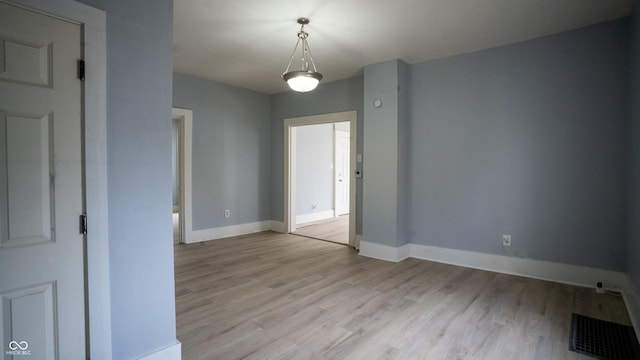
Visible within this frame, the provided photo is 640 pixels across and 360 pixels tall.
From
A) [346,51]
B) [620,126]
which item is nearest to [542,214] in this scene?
[620,126]

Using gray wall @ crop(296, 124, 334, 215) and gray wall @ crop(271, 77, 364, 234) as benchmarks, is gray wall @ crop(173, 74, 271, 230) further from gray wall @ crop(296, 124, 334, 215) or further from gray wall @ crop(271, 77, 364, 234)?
gray wall @ crop(296, 124, 334, 215)

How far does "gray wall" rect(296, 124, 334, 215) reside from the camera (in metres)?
6.75

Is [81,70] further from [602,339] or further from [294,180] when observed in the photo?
[294,180]

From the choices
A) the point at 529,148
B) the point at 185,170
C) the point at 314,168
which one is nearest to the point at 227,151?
the point at 185,170

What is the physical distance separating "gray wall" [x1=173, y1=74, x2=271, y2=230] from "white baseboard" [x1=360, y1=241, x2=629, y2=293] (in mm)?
2396

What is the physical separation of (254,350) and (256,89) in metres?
4.59

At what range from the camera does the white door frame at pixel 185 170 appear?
491 centimetres

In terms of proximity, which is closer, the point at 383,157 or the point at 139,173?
the point at 139,173

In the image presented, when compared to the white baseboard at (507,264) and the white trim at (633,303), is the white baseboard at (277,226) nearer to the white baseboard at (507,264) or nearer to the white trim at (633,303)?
the white baseboard at (507,264)

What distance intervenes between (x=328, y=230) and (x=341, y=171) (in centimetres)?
234

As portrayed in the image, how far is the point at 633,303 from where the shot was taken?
2.53 meters

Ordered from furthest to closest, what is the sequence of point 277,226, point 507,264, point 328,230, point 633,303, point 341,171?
point 341,171, point 328,230, point 277,226, point 507,264, point 633,303

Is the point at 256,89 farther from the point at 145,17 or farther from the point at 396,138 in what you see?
the point at 145,17

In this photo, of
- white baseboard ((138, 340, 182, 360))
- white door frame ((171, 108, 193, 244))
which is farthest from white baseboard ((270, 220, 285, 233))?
white baseboard ((138, 340, 182, 360))
